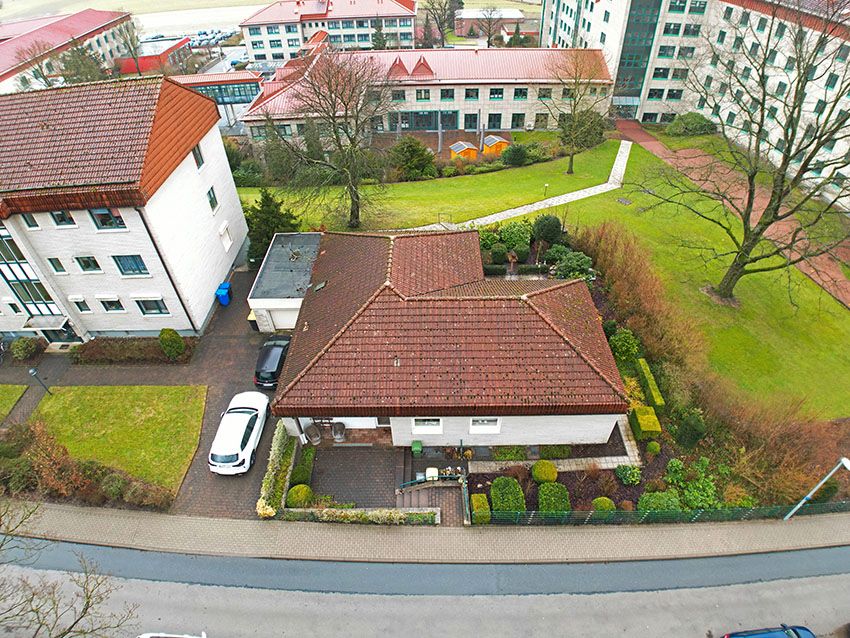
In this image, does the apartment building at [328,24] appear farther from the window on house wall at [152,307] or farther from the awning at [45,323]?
the awning at [45,323]

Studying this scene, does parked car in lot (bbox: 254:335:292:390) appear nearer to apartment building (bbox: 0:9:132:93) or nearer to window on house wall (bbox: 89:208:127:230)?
window on house wall (bbox: 89:208:127:230)

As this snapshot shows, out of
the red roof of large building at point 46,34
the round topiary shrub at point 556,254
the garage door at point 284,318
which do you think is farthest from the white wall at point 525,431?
the red roof of large building at point 46,34

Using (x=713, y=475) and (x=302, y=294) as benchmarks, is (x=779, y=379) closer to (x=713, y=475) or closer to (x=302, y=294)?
(x=713, y=475)

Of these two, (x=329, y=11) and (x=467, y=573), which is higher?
(x=329, y=11)

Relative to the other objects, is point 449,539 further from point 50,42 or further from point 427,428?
point 50,42

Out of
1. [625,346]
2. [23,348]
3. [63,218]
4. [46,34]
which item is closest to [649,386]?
[625,346]

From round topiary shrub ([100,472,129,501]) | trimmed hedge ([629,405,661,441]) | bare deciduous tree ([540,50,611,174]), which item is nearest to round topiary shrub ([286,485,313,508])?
round topiary shrub ([100,472,129,501])

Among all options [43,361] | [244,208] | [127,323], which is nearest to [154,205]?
[127,323]
